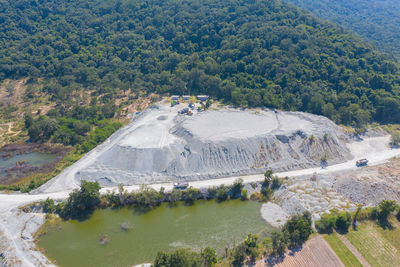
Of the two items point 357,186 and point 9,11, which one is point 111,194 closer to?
point 357,186

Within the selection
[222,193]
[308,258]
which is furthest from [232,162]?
[308,258]

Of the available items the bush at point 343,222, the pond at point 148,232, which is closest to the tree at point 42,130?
the pond at point 148,232

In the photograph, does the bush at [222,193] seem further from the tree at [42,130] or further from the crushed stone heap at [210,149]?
the tree at [42,130]

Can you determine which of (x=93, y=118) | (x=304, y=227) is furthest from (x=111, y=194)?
(x=93, y=118)

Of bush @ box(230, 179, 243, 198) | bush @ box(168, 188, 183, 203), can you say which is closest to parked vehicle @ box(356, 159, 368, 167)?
bush @ box(230, 179, 243, 198)

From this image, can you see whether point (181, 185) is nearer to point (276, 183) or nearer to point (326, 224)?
point (276, 183)

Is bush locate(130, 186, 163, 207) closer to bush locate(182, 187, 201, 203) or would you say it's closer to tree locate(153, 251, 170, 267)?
bush locate(182, 187, 201, 203)
